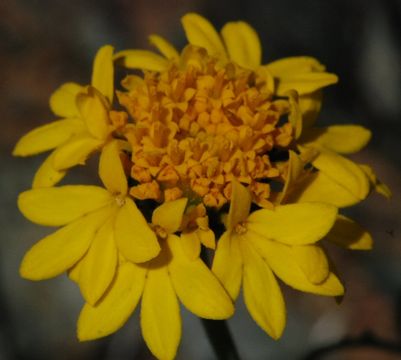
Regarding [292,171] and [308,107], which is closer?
[292,171]

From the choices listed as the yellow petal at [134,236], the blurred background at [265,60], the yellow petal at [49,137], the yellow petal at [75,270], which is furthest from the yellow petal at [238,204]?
the blurred background at [265,60]

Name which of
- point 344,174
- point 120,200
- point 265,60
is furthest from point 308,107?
point 265,60

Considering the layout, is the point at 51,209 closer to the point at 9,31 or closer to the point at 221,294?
the point at 221,294

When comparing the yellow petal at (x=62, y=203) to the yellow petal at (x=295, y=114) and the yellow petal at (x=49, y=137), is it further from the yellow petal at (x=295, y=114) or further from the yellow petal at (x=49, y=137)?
the yellow petal at (x=295, y=114)

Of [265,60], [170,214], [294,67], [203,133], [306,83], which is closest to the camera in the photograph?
[170,214]

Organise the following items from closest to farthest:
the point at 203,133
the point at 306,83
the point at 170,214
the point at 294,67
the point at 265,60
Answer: the point at 170,214 < the point at 203,133 < the point at 306,83 < the point at 294,67 < the point at 265,60

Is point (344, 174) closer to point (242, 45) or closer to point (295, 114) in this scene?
point (295, 114)

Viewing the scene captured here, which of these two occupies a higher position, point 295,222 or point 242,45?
point 242,45
